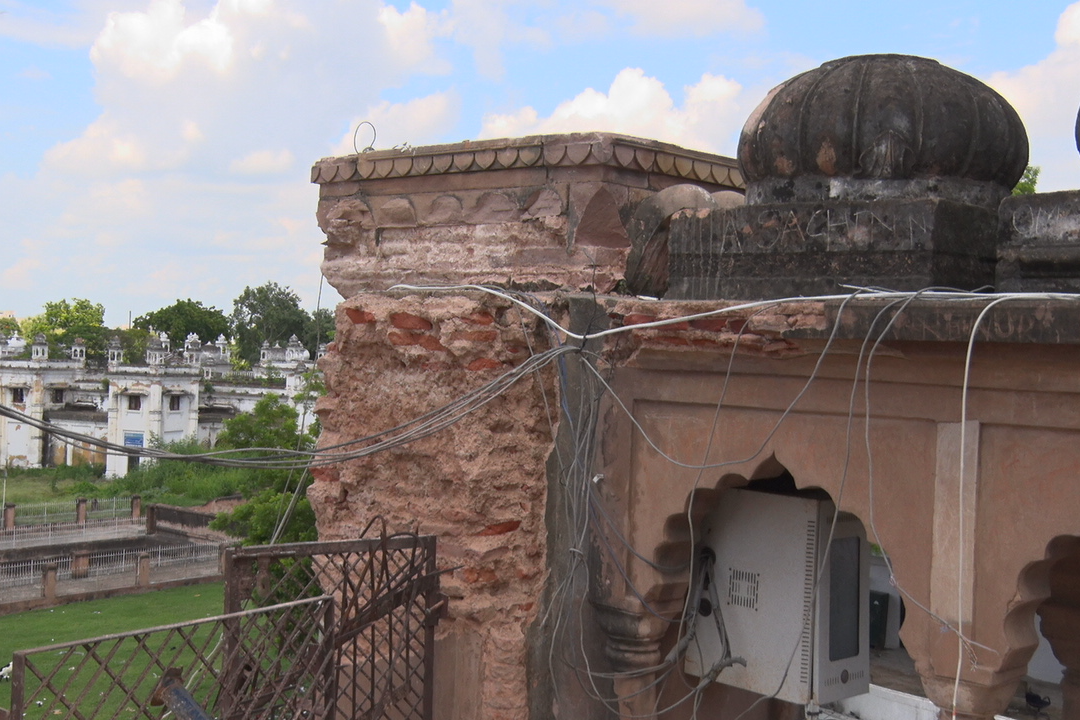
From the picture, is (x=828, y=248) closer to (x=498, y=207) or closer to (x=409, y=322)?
(x=498, y=207)

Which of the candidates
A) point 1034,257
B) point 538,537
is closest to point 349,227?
point 538,537

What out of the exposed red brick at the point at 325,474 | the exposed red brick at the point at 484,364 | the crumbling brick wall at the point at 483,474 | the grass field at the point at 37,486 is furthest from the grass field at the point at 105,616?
the exposed red brick at the point at 484,364

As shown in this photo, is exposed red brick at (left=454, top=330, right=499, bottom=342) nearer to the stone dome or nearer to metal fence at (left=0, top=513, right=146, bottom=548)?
the stone dome

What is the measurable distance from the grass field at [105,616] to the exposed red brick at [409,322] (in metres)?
15.7

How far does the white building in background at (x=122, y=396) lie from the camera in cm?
3431

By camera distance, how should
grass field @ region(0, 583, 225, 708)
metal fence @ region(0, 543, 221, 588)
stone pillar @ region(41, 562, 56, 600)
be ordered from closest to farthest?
grass field @ region(0, 583, 225, 708)
stone pillar @ region(41, 562, 56, 600)
metal fence @ region(0, 543, 221, 588)

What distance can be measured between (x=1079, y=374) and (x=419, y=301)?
2.56 m

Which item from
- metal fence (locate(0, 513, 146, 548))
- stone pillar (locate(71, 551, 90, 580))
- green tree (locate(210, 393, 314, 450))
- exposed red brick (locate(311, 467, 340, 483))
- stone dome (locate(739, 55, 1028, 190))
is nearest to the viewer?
stone dome (locate(739, 55, 1028, 190))

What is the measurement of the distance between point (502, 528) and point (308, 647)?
960 millimetres

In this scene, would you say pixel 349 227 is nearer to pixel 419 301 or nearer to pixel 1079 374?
pixel 419 301

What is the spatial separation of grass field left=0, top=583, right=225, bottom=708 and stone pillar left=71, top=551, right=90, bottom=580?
120 cm

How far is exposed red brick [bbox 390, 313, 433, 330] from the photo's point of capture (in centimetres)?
448

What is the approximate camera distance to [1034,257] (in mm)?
3426

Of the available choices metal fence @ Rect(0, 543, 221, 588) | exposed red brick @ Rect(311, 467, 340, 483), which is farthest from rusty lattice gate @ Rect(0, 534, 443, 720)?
metal fence @ Rect(0, 543, 221, 588)
